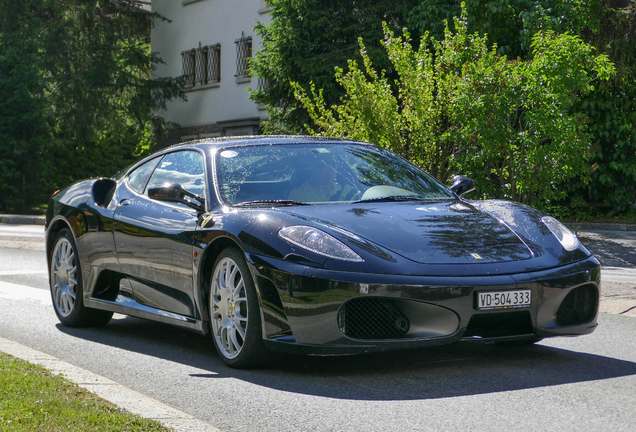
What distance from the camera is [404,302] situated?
15.8ft

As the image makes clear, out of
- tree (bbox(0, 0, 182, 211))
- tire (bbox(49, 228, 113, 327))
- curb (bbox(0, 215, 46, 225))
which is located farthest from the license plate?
tree (bbox(0, 0, 182, 211))

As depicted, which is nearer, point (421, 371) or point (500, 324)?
point (500, 324)

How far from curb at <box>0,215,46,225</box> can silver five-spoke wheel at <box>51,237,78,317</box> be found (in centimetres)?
2046

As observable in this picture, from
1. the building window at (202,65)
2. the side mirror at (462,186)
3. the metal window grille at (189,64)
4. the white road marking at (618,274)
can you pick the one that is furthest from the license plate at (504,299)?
the metal window grille at (189,64)

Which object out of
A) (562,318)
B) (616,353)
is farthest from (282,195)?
(616,353)

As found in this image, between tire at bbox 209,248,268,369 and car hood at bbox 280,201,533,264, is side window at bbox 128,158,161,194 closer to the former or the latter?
tire at bbox 209,248,268,369

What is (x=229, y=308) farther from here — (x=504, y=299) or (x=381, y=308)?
(x=504, y=299)

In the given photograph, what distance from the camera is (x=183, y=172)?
21.1 ft

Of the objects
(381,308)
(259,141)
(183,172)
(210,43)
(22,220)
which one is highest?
(210,43)

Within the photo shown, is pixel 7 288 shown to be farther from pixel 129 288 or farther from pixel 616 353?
pixel 616 353

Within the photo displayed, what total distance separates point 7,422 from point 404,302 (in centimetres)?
204

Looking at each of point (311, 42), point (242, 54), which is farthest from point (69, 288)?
point (242, 54)

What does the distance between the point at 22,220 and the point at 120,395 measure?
24796mm

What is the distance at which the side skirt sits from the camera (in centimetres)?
573
